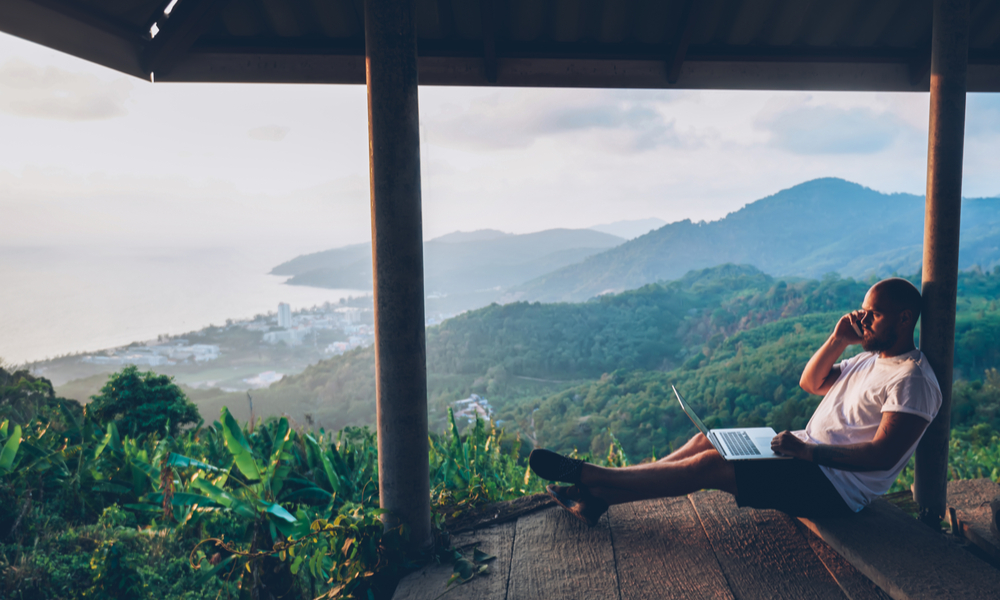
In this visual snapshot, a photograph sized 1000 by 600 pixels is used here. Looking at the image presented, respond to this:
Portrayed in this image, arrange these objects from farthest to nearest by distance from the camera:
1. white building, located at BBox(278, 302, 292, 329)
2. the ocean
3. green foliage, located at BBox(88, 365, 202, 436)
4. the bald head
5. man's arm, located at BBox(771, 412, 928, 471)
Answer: white building, located at BBox(278, 302, 292, 329)
the ocean
green foliage, located at BBox(88, 365, 202, 436)
the bald head
man's arm, located at BBox(771, 412, 928, 471)

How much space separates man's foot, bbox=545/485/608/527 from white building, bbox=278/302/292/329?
16.5 metres

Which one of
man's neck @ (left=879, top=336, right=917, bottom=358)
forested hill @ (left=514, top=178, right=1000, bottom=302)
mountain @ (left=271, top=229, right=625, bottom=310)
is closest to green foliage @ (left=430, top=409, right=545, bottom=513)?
man's neck @ (left=879, top=336, right=917, bottom=358)

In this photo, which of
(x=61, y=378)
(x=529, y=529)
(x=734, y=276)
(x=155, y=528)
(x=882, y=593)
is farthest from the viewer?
(x=734, y=276)

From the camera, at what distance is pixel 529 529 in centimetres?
218

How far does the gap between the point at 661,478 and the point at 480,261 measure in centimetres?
2554

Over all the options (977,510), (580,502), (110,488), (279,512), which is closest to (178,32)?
(279,512)

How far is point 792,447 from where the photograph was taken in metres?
1.99

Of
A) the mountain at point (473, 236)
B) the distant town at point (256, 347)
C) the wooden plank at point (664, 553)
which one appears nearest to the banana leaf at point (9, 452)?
the wooden plank at point (664, 553)

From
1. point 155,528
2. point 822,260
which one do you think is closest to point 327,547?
point 155,528

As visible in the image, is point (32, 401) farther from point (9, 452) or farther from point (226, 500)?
point (226, 500)

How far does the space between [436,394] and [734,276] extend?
16.2m

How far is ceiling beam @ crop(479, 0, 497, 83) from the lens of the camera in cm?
248

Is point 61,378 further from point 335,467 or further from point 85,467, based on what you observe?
point 335,467

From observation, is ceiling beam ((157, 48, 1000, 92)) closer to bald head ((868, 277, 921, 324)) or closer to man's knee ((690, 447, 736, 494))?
bald head ((868, 277, 921, 324))
